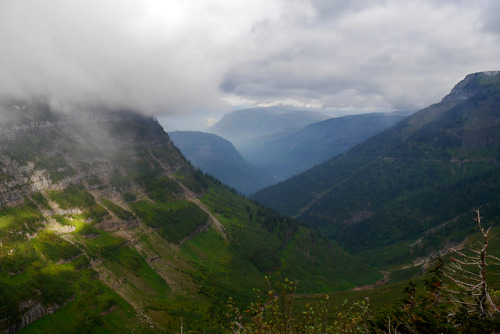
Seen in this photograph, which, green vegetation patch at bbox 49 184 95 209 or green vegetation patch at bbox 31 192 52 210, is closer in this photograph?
green vegetation patch at bbox 31 192 52 210

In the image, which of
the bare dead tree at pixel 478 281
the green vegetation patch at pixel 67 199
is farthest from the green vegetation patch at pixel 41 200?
the bare dead tree at pixel 478 281

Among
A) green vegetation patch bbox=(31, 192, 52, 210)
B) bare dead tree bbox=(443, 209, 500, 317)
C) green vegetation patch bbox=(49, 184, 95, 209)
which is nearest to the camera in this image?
bare dead tree bbox=(443, 209, 500, 317)

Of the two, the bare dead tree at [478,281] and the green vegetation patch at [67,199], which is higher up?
the green vegetation patch at [67,199]

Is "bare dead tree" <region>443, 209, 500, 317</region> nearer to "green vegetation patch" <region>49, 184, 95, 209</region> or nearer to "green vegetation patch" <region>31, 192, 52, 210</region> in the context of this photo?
"green vegetation patch" <region>31, 192, 52, 210</region>

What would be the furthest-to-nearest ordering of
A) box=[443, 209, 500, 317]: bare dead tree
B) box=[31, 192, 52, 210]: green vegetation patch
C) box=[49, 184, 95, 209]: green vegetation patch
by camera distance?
box=[49, 184, 95, 209]: green vegetation patch
box=[31, 192, 52, 210]: green vegetation patch
box=[443, 209, 500, 317]: bare dead tree

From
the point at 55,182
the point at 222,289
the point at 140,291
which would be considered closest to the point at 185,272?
the point at 222,289

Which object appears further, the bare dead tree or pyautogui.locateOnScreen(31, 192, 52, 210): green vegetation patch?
pyautogui.locateOnScreen(31, 192, 52, 210): green vegetation patch

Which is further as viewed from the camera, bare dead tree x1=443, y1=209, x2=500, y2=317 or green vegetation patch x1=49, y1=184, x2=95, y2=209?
green vegetation patch x1=49, y1=184, x2=95, y2=209

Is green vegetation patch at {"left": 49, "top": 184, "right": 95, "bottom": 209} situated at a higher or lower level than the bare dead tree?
higher

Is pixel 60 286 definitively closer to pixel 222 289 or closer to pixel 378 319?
pixel 222 289

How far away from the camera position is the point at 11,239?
13938 cm

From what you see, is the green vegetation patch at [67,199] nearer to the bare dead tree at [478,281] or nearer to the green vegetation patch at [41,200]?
the green vegetation patch at [41,200]

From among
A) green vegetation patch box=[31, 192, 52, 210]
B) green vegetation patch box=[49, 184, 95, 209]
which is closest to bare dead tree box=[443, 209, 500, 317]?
green vegetation patch box=[31, 192, 52, 210]

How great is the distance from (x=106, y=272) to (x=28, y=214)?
53635 millimetres
